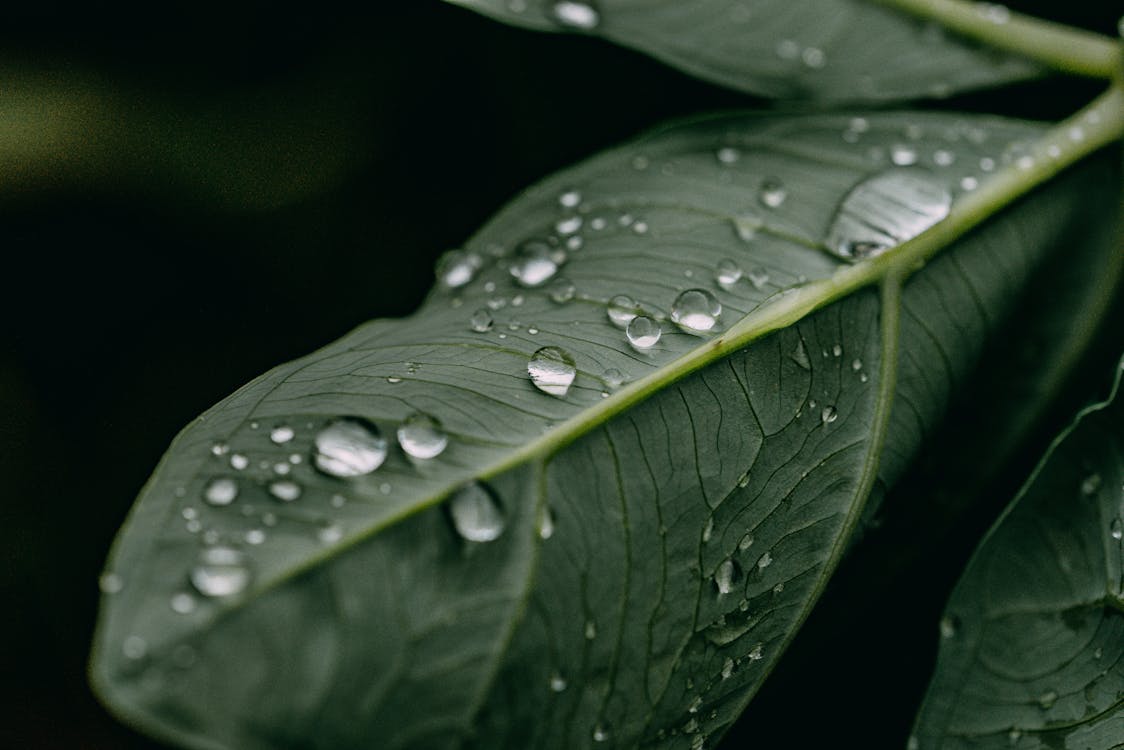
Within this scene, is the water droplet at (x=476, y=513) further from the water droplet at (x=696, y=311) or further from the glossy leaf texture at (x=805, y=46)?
the glossy leaf texture at (x=805, y=46)

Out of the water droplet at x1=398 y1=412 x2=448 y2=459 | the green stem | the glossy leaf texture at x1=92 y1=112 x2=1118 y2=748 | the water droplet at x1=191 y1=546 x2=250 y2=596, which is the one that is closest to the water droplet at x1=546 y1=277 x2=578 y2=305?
the glossy leaf texture at x1=92 y1=112 x2=1118 y2=748

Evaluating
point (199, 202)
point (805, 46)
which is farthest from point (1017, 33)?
point (199, 202)

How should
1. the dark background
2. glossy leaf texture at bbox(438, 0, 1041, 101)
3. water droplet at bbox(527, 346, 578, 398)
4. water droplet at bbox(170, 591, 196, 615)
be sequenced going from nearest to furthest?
water droplet at bbox(170, 591, 196, 615) < water droplet at bbox(527, 346, 578, 398) < glossy leaf texture at bbox(438, 0, 1041, 101) < the dark background

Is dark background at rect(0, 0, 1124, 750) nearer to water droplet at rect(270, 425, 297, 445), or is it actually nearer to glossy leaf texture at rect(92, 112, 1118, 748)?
glossy leaf texture at rect(92, 112, 1118, 748)

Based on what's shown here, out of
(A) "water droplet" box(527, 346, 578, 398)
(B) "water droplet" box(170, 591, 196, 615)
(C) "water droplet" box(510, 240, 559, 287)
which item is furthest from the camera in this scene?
(C) "water droplet" box(510, 240, 559, 287)

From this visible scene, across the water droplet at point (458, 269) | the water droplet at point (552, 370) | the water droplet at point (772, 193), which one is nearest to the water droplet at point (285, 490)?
the water droplet at point (552, 370)

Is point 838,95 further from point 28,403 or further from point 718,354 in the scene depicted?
point 28,403
